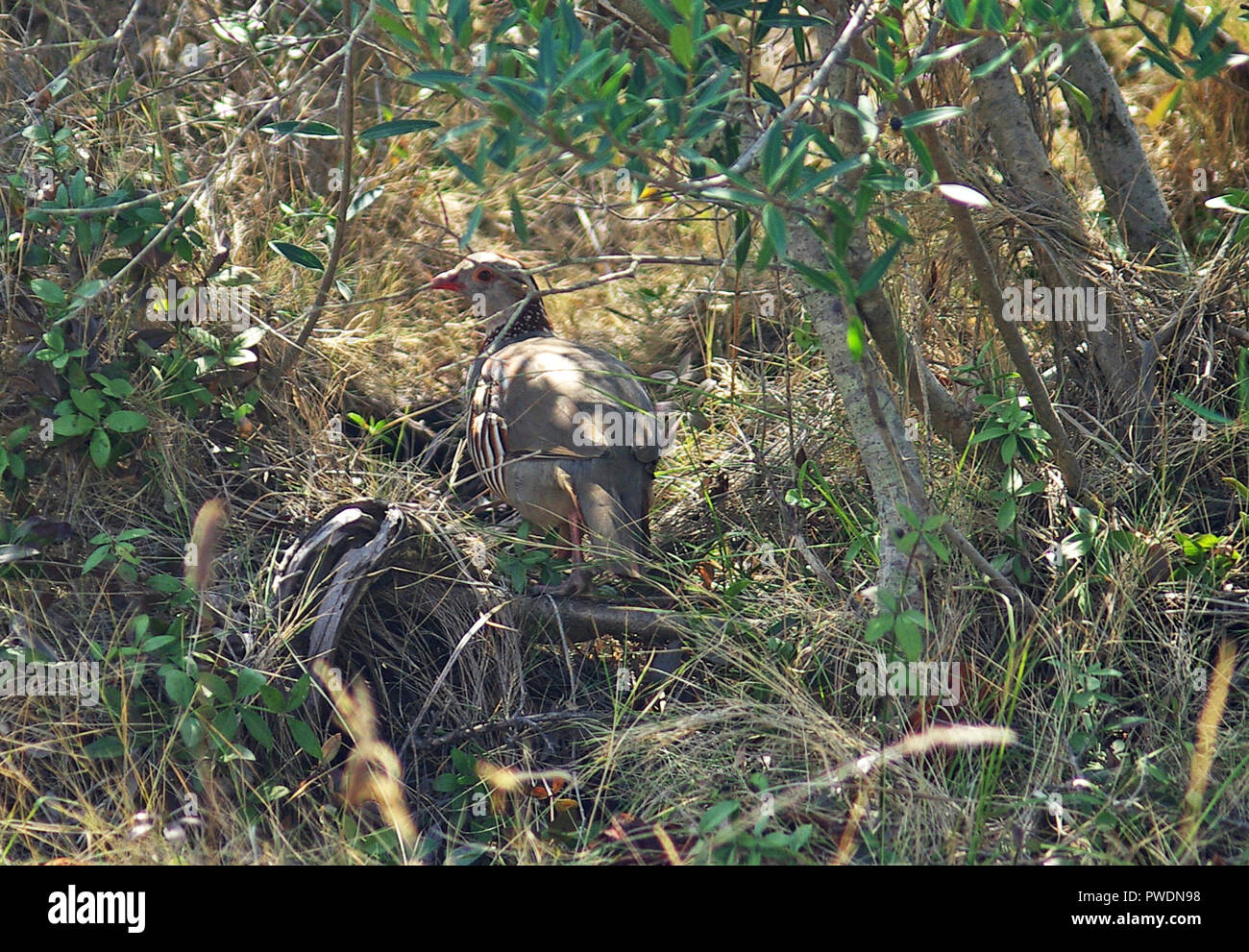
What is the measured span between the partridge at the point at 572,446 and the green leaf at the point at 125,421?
3.46ft

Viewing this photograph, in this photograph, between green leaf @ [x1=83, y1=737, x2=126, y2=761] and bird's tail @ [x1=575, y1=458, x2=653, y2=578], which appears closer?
green leaf @ [x1=83, y1=737, x2=126, y2=761]

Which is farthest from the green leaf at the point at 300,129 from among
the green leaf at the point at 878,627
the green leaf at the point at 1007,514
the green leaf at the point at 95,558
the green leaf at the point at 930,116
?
the green leaf at the point at 1007,514

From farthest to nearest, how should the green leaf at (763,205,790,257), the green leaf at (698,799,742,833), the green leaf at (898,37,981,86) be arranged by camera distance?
the green leaf at (698,799,742,833) → the green leaf at (898,37,981,86) → the green leaf at (763,205,790,257)

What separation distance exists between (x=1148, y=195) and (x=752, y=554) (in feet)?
6.18

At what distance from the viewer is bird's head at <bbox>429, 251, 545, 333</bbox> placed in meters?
4.63

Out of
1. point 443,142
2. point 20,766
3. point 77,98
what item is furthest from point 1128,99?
point 20,766

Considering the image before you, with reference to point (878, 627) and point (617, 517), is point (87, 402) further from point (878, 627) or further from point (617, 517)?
point (878, 627)

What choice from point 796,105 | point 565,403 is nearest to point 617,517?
point 565,403

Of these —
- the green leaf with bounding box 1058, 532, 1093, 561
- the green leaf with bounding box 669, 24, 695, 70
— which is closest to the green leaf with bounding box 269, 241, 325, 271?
the green leaf with bounding box 669, 24, 695, 70

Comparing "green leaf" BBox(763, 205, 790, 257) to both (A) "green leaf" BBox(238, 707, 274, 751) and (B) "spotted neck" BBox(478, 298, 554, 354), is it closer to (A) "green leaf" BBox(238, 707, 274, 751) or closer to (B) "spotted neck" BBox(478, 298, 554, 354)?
(A) "green leaf" BBox(238, 707, 274, 751)

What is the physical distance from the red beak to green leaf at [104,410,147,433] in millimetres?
1322

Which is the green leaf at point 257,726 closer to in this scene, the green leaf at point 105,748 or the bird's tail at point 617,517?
the green leaf at point 105,748

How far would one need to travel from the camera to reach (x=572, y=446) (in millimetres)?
3887

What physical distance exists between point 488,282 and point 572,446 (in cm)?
108
